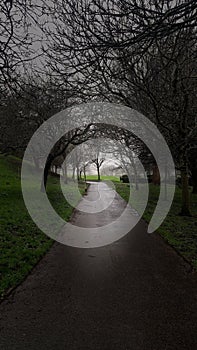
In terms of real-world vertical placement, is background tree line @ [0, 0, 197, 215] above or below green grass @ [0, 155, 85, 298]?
above

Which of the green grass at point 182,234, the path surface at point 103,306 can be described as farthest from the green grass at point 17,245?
the green grass at point 182,234

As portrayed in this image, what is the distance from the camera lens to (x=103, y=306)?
422 centimetres

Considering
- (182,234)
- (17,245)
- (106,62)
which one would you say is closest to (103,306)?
(17,245)

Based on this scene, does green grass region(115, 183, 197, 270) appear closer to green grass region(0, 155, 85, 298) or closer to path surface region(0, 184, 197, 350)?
path surface region(0, 184, 197, 350)

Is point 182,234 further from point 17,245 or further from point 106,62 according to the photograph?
point 106,62

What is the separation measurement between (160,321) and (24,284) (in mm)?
2400

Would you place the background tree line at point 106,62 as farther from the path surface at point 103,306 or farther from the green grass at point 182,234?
the path surface at point 103,306

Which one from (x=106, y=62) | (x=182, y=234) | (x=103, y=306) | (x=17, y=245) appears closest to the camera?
(x=103, y=306)

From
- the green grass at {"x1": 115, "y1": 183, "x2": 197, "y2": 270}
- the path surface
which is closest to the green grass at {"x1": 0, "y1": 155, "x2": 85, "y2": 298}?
the path surface

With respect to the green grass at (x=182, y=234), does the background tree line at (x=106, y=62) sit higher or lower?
higher

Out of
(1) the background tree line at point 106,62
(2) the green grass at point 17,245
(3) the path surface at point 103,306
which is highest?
(1) the background tree line at point 106,62

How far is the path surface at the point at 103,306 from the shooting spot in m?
3.37

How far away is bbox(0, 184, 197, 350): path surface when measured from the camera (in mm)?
3365

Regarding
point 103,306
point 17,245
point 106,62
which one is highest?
point 106,62
